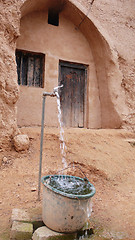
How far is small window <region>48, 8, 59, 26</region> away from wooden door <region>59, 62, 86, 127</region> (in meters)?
1.46

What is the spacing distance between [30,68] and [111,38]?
9.03ft

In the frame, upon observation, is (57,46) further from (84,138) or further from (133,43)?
(84,138)

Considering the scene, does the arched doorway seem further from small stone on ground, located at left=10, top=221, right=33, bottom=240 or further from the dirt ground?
small stone on ground, located at left=10, top=221, right=33, bottom=240

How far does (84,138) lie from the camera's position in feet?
14.5

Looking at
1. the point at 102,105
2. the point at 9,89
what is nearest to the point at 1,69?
the point at 9,89

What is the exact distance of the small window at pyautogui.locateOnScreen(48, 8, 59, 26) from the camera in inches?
238

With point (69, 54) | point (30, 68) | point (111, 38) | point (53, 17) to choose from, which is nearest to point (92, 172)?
point (30, 68)

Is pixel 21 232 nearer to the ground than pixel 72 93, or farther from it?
nearer to the ground

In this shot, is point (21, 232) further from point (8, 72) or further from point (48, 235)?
point (8, 72)

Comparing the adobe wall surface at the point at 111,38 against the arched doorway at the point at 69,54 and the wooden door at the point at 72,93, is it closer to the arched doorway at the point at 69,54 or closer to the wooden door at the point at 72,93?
the arched doorway at the point at 69,54

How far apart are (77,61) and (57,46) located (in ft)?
2.56

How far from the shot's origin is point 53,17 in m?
6.22

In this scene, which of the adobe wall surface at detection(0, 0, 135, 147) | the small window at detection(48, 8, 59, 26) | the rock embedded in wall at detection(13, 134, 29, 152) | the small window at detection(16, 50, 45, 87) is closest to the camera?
the rock embedded in wall at detection(13, 134, 29, 152)

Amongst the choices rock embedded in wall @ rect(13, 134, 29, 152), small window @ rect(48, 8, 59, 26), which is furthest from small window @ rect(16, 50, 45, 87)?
rock embedded in wall @ rect(13, 134, 29, 152)
